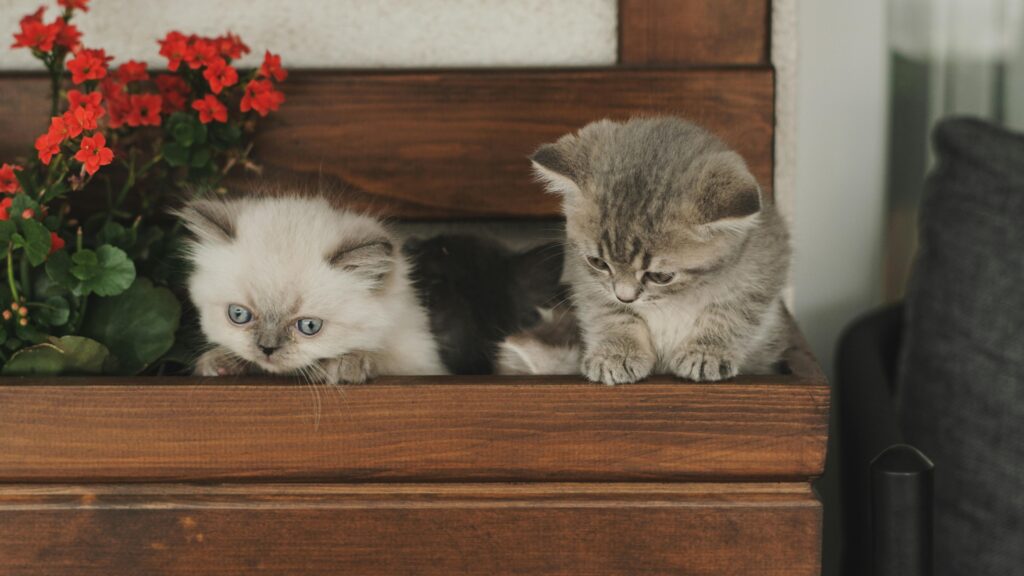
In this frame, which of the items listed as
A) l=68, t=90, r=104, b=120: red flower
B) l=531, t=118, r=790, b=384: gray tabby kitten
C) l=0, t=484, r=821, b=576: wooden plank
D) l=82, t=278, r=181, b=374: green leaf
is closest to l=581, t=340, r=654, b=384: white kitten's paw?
l=531, t=118, r=790, b=384: gray tabby kitten

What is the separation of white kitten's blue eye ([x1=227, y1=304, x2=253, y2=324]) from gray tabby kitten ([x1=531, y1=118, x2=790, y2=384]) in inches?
14.7

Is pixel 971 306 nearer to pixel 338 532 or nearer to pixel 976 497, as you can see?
pixel 976 497

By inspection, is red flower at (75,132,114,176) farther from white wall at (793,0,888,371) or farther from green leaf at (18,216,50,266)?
white wall at (793,0,888,371)

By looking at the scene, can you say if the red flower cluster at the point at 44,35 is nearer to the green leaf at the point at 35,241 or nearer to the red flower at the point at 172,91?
the red flower at the point at 172,91

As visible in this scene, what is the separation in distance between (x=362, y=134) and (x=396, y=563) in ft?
2.04

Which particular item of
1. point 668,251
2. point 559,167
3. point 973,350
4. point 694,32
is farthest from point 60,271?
point 973,350

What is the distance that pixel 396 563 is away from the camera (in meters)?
0.90

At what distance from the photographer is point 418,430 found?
2.87 ft

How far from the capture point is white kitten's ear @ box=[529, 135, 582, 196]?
3.27 ft

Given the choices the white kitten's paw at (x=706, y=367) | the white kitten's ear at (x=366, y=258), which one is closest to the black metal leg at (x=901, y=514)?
the white kitten's paw at (x=706, y=367)

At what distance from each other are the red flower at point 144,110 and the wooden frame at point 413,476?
378 mm

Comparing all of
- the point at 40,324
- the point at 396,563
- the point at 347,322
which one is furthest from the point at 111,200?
the point at 396,563

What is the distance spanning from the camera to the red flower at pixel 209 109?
115 cm

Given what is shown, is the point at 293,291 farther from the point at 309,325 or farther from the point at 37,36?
the point at 37,36
